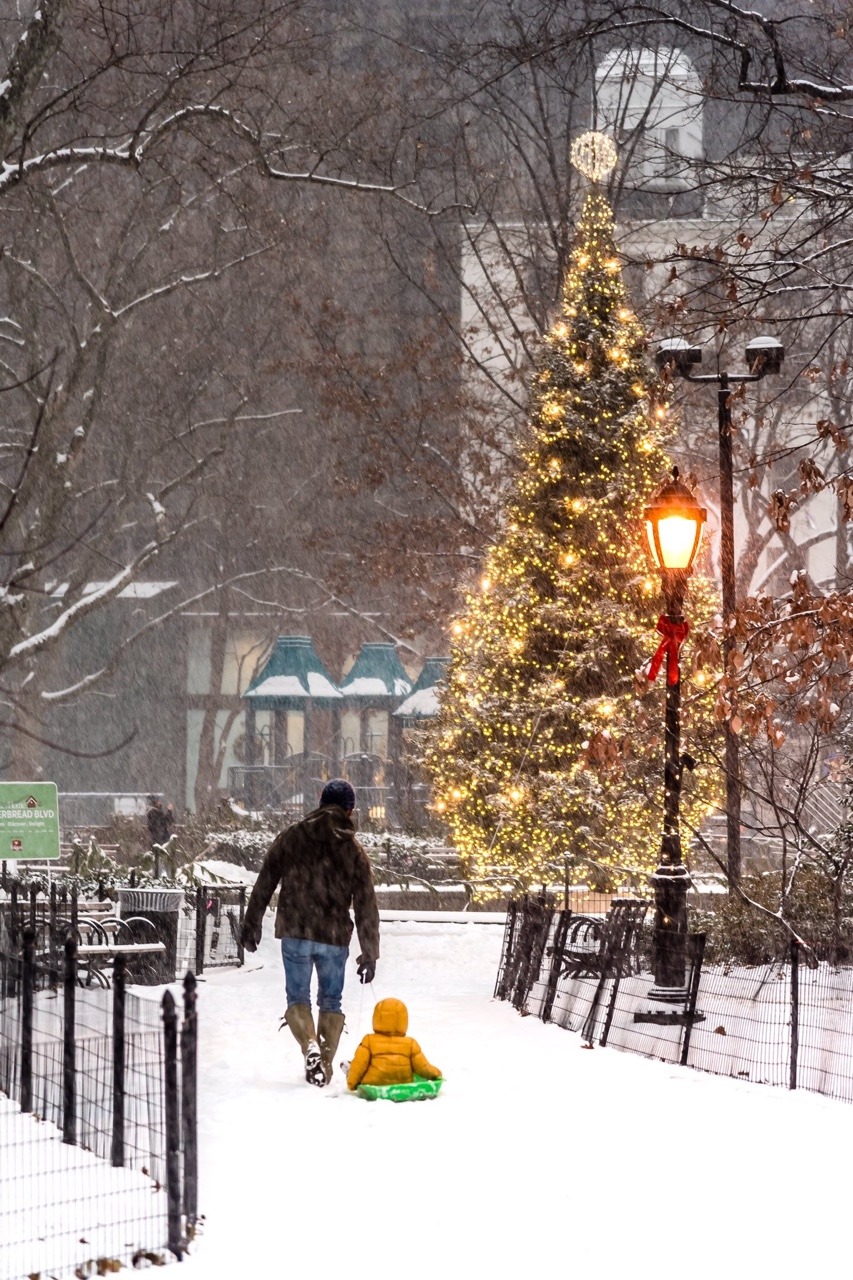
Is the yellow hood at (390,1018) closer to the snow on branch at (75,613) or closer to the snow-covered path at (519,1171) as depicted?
the snow-covered path at (519,1171)

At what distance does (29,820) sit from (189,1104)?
1174 cm

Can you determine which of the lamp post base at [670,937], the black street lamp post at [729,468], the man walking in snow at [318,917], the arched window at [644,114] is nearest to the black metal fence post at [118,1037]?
the man walking in snow at [318,917]

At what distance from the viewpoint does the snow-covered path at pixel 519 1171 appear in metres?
6.58

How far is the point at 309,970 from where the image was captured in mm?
10516

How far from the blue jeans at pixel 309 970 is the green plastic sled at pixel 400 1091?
85 centimetres

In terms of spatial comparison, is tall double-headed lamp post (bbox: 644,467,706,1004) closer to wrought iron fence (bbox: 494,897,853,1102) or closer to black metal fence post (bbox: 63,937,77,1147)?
wrought iron fence (bbox: 494,897,853,1102)

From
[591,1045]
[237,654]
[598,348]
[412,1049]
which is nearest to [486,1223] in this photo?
[412,1049]

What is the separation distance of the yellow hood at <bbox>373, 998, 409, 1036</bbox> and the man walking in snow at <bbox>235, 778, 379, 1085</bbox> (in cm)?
60

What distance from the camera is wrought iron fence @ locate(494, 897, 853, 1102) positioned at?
11328mm

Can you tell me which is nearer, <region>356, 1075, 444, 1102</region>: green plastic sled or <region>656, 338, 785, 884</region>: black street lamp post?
<region>356, 1075, 444, 1102</region>: green plastic sled

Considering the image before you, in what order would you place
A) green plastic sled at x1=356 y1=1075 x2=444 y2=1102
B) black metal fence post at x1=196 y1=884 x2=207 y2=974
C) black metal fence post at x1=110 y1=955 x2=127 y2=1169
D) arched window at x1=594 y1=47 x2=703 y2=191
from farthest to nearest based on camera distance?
1. arched window at x1=594 y1=47 x2=703 y2=191
2. black metal fence post at x1=196 y1=884 x2=207 y2=974
3. green plastic sled at x1=356 y1=1075 x2=444 y2=1102
4. black metal fence post at x1=110 y1=955 x2=127 y2=1169

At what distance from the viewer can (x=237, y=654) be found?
49.8m

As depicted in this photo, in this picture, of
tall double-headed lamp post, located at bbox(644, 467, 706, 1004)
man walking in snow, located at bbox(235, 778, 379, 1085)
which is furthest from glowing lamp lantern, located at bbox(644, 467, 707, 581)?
man walking in snow, located at bbox(235, 778, 379, 1085)

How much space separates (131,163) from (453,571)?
1882 cm
